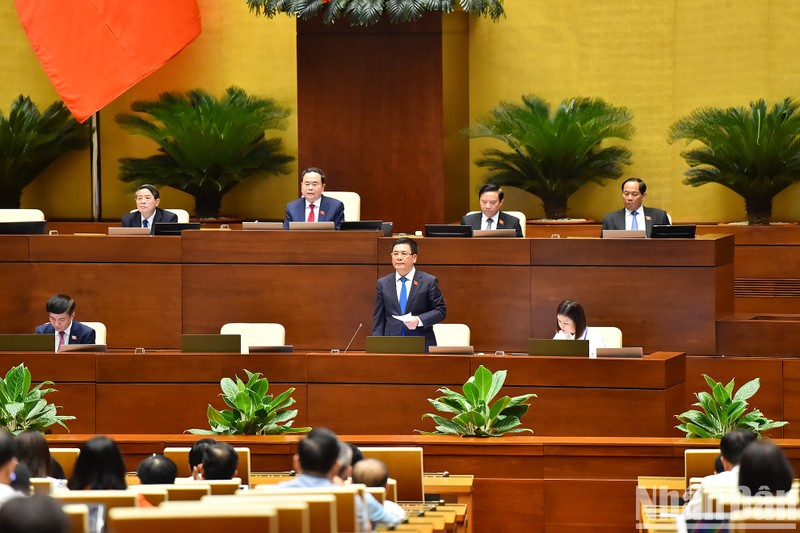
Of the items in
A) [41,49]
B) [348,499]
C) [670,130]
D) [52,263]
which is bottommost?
[348,499]

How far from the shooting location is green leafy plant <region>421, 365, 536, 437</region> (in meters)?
7.88

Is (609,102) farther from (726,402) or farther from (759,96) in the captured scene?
(726,402)

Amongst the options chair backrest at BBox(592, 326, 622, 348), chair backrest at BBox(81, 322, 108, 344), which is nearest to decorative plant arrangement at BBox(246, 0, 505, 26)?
chair backrest at BBox(81, 322, 108, 344)

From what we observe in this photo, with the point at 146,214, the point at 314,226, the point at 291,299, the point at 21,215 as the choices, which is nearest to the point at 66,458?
the point at 291,299

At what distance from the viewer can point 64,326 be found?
958 cm

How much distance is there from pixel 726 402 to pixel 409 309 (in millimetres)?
2585

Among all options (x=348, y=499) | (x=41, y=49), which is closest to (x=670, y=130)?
(x=41, y=49)

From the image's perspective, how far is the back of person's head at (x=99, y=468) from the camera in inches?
210

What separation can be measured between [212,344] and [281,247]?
1.48m

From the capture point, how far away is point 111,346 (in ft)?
35.0

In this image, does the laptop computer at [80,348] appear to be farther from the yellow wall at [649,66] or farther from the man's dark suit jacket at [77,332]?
the yellow wall at [649,66]

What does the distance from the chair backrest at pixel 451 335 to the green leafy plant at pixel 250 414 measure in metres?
1.65

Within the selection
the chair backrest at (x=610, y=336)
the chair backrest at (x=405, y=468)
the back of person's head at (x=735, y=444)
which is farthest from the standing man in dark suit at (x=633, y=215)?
the back of person's head at (x=735, y=444)

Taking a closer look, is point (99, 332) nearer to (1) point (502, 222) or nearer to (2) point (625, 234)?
(1) point (502, 222)
